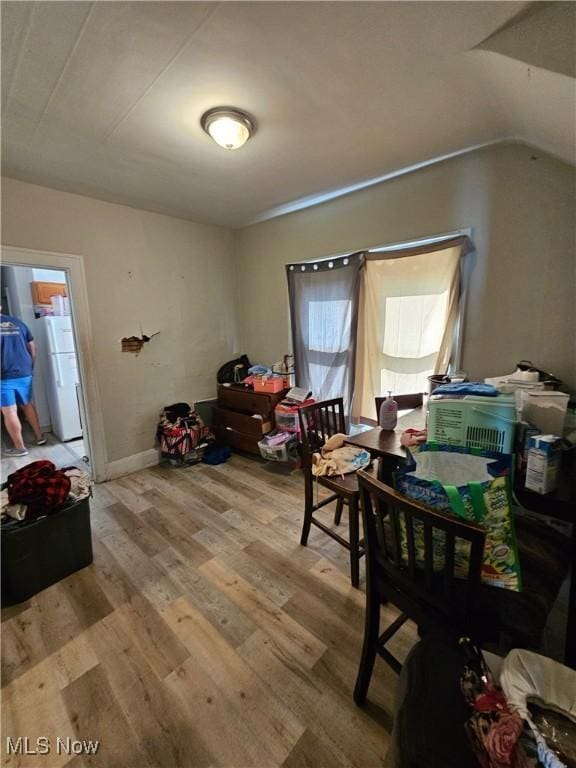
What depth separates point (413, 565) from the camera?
3.07 ft

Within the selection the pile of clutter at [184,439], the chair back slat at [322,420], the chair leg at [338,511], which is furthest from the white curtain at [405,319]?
the pile of clutter at [184,439]

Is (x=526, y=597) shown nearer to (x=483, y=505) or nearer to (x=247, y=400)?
(x=483, y=505)

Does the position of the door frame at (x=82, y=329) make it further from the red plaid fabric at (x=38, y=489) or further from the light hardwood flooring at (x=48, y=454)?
the red plaid fabric at (x=38, y=489)

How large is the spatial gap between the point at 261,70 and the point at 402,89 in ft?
2.17

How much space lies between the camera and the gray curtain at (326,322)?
2711mm

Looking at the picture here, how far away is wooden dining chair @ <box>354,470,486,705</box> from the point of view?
31.9 inches

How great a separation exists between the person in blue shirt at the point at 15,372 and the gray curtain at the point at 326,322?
3057mm

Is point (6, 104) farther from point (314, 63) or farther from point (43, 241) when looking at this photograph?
point (314, 63)

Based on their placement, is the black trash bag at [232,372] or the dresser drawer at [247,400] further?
the black trash bag at [232,372]

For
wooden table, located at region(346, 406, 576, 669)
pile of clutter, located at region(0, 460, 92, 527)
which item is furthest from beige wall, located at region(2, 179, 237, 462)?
wooden table, located at region(346, 406, 576, 669)

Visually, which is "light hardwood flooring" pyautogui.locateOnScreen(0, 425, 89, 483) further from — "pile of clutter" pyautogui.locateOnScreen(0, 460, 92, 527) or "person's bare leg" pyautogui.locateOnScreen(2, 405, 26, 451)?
"pile of clutter" pyautogui.locateOnScreen(0, 460, 92, 527)

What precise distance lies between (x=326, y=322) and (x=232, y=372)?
1.34m

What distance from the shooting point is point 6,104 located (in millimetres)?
1481

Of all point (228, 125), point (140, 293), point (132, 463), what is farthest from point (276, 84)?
point (132, 463)
